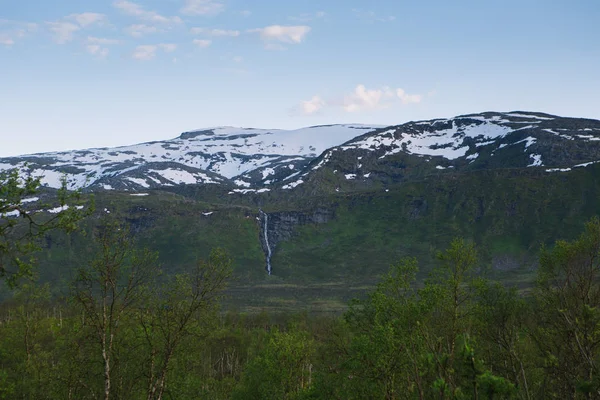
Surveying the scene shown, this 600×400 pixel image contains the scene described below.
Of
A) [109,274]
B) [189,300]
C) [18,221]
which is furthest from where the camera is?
[189,300]

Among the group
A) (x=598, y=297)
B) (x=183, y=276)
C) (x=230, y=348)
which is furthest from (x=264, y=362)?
(x=230, y=348)

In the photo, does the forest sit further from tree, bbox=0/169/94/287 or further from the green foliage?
the green foliage

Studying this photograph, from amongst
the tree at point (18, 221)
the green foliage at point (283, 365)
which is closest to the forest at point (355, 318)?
the tree at point (18, 221)

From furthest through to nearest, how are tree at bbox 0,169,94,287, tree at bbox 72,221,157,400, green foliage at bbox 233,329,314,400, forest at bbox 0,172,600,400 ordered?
green foliage at bbox 233,329,314,400 < tree at bbox 72,221,157,400 < forest at bbox 0,172,600,400 < tree at bbox 0,169,94,287

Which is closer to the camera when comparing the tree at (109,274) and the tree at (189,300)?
the tree at (109,274)

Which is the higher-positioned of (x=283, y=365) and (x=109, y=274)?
(x=109, y=274)

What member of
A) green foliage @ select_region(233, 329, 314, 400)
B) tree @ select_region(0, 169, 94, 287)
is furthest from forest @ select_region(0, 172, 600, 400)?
green foliage @ select_region(233, 329, 314, 400)

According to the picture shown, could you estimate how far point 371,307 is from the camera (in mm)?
29141

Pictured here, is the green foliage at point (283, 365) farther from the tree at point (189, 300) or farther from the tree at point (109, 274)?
the tree at point (109, 274)

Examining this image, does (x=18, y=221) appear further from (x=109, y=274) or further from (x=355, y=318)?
(x=355, y=318)

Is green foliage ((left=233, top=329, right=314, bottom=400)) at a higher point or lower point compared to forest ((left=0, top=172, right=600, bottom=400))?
lower

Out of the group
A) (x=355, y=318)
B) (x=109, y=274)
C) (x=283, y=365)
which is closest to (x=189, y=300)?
(x=109, y=274)

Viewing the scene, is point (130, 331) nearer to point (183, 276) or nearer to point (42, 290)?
point (183, 276)

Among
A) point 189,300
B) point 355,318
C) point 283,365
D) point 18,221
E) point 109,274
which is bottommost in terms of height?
point 283,365
